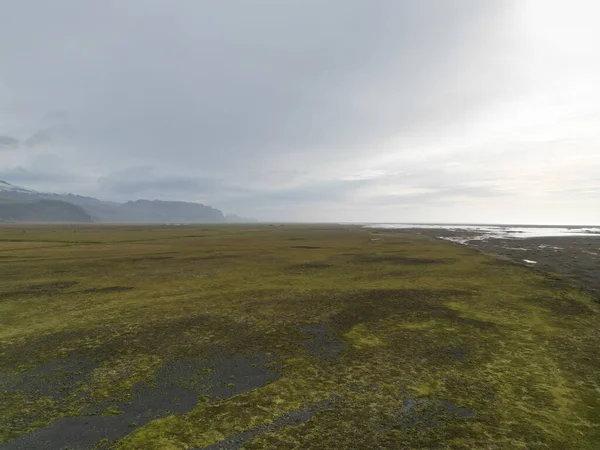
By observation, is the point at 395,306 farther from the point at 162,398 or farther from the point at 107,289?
the point at 107,289

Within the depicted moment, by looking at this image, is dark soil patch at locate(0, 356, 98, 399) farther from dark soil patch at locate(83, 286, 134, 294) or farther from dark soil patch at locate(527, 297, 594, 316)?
dark soil patch at locate(527, 297, 594, 316)

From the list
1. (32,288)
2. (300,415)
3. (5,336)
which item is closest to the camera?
(300,415)

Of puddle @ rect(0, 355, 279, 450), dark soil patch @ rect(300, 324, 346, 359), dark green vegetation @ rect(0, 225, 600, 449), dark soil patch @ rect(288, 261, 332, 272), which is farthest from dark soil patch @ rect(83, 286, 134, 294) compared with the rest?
dark soil patch @ rect(300, 324, 346, 359)

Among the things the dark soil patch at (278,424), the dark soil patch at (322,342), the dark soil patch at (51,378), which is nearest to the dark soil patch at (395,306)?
the dark soil patch at (322,342)

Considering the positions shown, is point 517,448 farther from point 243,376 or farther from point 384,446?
point 243,376

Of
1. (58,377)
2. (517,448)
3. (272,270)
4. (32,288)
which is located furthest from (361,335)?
(32,288)

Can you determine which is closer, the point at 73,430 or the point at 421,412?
the point at 73,430

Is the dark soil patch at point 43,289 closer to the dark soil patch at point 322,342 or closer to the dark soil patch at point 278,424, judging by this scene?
the dark soil patch at point 322,342

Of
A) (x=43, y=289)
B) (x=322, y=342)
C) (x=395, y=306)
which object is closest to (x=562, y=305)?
(x=395, y=306)
